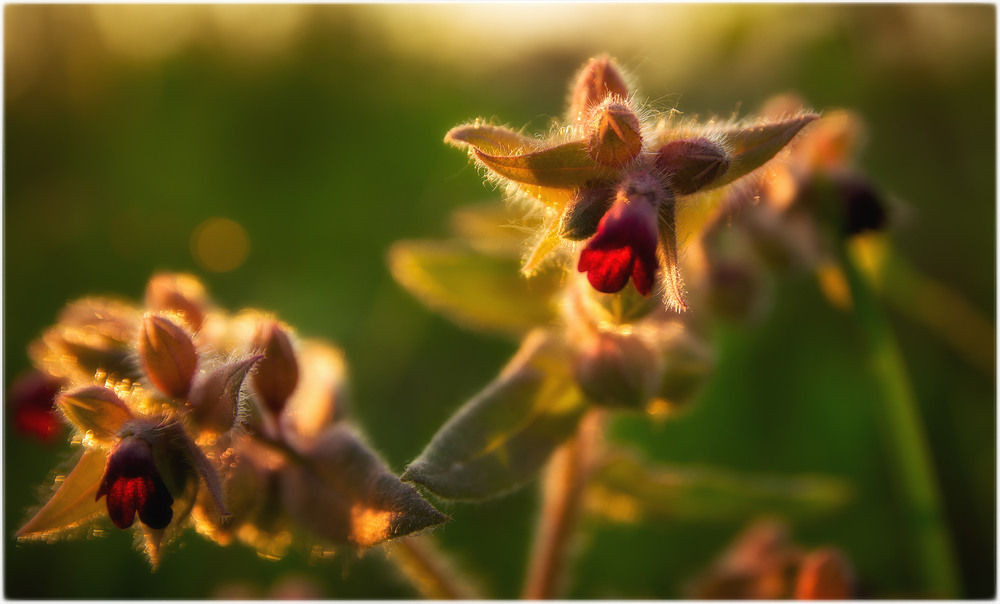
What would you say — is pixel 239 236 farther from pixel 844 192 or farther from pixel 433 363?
pixel 844 192

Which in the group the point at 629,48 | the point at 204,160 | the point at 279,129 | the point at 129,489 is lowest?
the point at 129,489

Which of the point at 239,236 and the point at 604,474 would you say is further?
the point at 239,236

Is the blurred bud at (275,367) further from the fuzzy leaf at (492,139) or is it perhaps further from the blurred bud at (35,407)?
the blurred bud at (35,407)

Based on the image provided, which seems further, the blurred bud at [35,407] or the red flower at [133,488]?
the blurred bud at [35,407]

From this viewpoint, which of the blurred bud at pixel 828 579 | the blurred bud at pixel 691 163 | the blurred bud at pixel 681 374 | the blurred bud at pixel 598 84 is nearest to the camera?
the blurred bud at pixel 691 163

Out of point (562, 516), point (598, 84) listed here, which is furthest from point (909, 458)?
point (598, 84)

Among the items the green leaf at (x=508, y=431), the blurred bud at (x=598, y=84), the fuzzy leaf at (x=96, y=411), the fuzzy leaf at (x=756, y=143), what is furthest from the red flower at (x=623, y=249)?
the fuzzy leaf at (x=96, y=411)

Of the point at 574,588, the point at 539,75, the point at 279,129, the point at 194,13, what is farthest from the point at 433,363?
the point at 194,13

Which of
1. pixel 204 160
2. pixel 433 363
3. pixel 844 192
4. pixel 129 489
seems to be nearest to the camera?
pixel 129 489
